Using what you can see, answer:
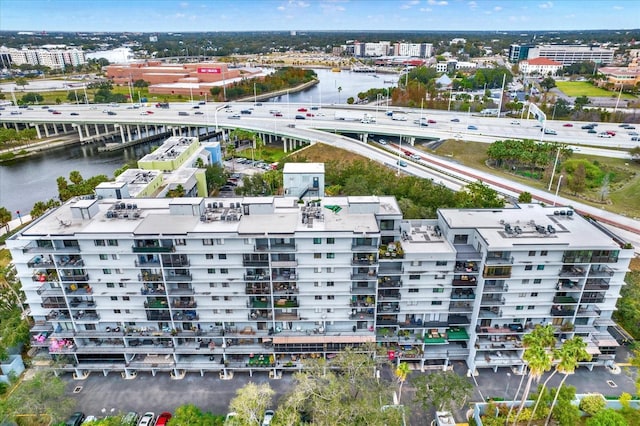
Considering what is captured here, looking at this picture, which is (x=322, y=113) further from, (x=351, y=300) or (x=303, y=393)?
(x=303, y=393)

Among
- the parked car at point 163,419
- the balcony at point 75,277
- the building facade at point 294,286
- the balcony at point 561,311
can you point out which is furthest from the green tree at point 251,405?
the balcony at point 561,311

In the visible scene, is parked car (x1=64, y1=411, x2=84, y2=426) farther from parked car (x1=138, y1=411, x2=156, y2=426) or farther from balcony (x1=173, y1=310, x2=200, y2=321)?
balcony (x1=173, y1=310, x2=200, y2=321)

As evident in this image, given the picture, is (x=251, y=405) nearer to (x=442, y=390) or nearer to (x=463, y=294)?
(x=442, y=390)

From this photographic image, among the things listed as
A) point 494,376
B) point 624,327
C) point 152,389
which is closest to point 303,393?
point 152,389

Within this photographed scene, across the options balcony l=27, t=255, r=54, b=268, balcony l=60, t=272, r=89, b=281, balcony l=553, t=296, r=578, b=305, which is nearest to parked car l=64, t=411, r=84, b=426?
balcony l=60, t=272, r=89, b=281

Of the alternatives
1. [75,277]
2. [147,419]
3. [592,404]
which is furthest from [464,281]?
[75,277]

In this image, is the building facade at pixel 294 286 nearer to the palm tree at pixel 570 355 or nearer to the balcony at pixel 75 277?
the balcony at pixel 75 277

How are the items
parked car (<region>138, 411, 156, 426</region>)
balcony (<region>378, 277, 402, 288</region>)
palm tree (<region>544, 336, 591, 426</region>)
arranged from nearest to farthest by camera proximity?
1. palm tree (<region>544, 336, 591, 426</region>)
2. parked car (<region>138, 411, 156, 426</region>)
3. balcony (<region>378, 277, 402, 288</region>)
